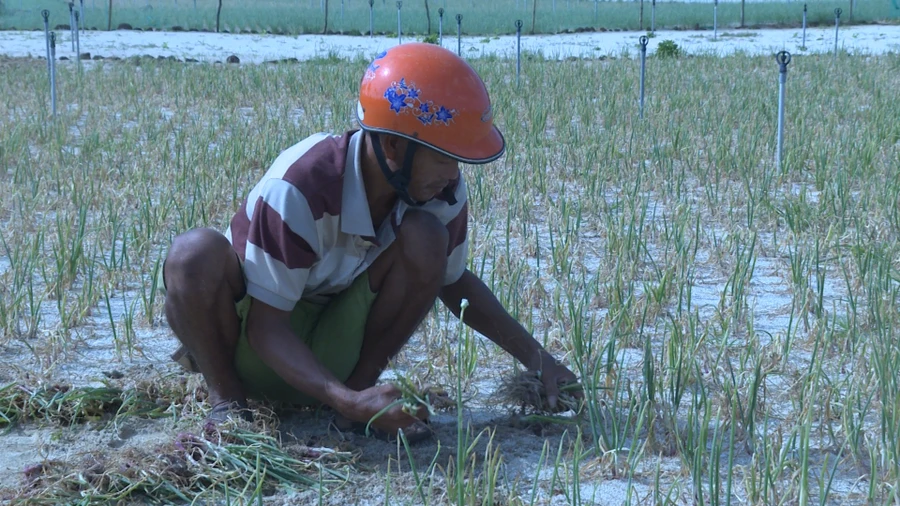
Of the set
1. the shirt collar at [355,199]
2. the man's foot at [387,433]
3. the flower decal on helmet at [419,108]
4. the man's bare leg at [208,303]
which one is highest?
the flower decal on helmet at [419,108]

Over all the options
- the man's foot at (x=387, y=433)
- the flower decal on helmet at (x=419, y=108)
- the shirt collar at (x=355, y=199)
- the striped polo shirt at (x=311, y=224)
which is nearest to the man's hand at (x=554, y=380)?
the man's foot at (x=387, y=433)

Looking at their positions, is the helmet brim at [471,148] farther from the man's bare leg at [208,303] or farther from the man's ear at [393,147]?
the man's bare leg at [208,303]

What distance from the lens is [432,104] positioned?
2018 millimetres

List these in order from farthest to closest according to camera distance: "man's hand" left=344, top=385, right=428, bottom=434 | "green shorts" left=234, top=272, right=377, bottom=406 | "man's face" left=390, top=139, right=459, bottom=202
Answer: "green shorts" left=234, top=272, right=377, bottom=406 → "man's face" left=390, top=139, right=459, bottom=202 → "man's hand" left=344, top=385, right=428, bottom=434

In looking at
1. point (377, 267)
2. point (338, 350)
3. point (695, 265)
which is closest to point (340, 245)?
point (377, 267)

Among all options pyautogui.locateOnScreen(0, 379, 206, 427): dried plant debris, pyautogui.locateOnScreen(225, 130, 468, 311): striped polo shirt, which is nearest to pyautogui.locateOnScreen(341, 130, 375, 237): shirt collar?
pyautogui.locateOnScreen(225, 130, 468, 311): striped polo shirt

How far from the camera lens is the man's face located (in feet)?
6.84

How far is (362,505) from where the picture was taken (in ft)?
6.58

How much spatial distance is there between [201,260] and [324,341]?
0.37m

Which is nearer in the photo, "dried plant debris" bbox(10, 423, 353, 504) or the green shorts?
"dried plant debris" bbox(10, 423, 353, 504)

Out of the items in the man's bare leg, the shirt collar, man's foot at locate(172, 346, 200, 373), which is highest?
the shirt collar

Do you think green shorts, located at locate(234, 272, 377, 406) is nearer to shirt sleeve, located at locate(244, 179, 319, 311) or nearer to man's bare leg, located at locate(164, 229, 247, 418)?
man's bare leg, located at locate(164, 229, 247, 418)

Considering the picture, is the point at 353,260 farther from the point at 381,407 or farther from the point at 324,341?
the point at 381,407

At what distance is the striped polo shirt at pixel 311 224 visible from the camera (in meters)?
2.11
